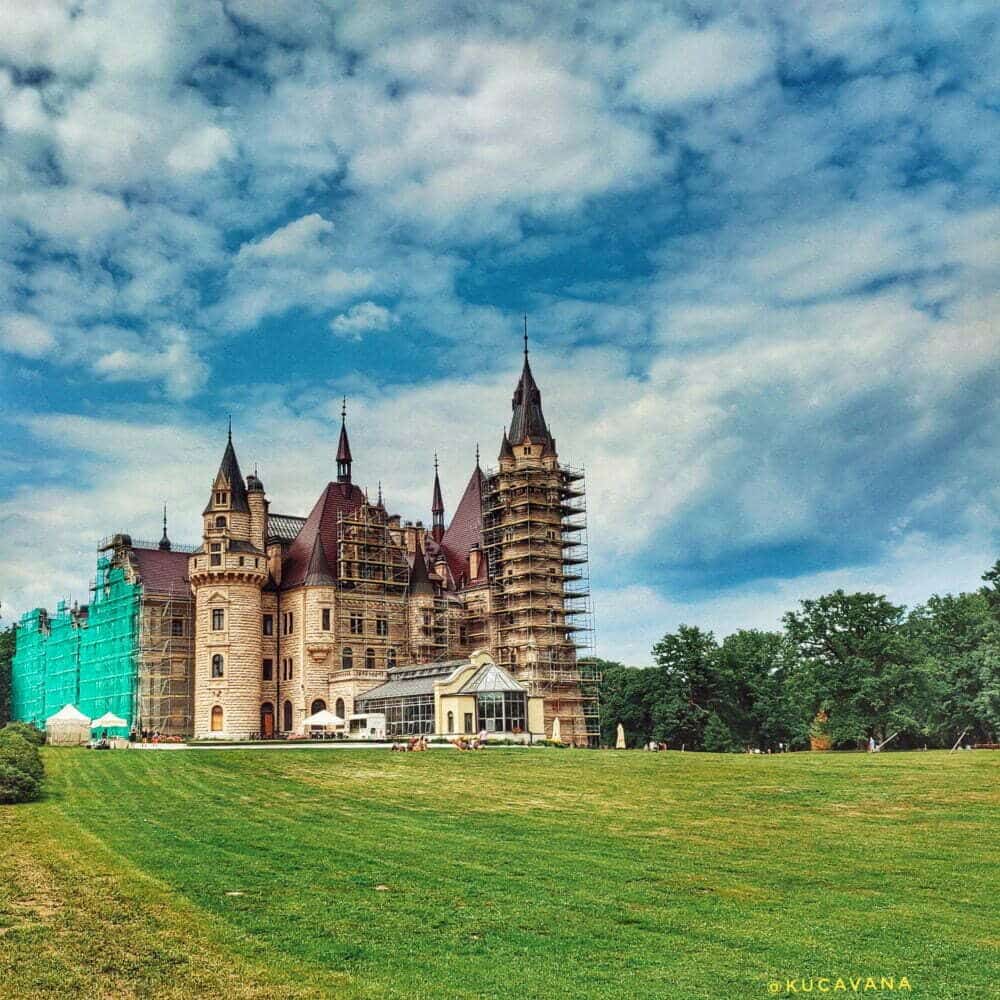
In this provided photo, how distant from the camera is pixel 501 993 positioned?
13.0 metres

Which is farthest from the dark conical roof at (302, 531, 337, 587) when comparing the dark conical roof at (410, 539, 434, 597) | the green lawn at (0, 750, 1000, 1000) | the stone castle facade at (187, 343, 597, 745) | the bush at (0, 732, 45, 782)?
the green lawn at (0, 750, 1000, 1000)

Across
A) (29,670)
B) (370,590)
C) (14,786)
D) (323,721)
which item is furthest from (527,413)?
(14,786)

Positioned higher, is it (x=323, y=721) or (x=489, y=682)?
(x=489, y=682)

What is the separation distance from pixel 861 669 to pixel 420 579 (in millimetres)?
30214

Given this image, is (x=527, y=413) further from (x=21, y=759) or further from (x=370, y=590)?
(x=21, y=759)

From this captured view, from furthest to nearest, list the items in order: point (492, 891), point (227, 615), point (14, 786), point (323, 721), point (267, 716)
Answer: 1. point (267, 716)
2. point (227, 615)
3. point (323, 721)
4. point (14, 786)
5. point (492, 891)

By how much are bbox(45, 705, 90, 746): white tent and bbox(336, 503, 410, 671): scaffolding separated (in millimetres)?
22431

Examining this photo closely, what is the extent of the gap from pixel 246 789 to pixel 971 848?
63.6ft

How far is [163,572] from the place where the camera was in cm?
8206

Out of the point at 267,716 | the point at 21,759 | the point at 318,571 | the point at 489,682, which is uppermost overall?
the point at 318,571

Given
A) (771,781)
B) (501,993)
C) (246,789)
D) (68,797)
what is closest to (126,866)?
(501,993)

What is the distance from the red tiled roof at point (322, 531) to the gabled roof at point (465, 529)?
27.0 ft

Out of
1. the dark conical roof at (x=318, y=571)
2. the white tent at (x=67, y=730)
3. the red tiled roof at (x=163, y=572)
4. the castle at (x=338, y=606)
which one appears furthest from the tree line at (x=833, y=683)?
the white tent at (x=67, y=730)

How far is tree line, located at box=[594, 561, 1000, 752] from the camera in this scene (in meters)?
67.8
